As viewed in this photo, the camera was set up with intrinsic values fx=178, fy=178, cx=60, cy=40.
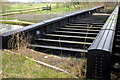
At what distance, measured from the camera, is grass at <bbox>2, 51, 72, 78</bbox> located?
3453mm

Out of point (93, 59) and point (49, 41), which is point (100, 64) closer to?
point (93, 59)

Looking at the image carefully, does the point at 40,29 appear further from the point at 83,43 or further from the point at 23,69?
the point at 23,69

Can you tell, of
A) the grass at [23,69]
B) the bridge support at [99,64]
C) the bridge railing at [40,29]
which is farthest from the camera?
the bridge railing at [40,29]

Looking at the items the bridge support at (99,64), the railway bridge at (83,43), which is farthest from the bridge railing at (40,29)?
the bridge support at (99,64)

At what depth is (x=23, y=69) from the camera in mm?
3715

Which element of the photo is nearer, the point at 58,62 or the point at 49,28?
the point at 58,62

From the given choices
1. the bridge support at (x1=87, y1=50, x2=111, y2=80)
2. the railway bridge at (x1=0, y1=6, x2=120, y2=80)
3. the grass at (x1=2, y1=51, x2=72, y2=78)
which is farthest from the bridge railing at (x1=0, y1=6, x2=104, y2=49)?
the bridge support at (x1=87, y1=50, x2=111, y2=80)

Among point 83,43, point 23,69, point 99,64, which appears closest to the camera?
point 99,64

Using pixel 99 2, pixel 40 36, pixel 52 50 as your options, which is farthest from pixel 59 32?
pixel 99 2

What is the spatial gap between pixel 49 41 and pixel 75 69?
2441mm

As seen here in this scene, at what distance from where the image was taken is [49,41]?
6016mm

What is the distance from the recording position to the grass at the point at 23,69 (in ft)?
11.3

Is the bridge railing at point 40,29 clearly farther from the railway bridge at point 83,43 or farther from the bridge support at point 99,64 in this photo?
the bridge support at point 99,64

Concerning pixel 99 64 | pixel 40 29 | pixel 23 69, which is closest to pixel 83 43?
pixel 40 29
